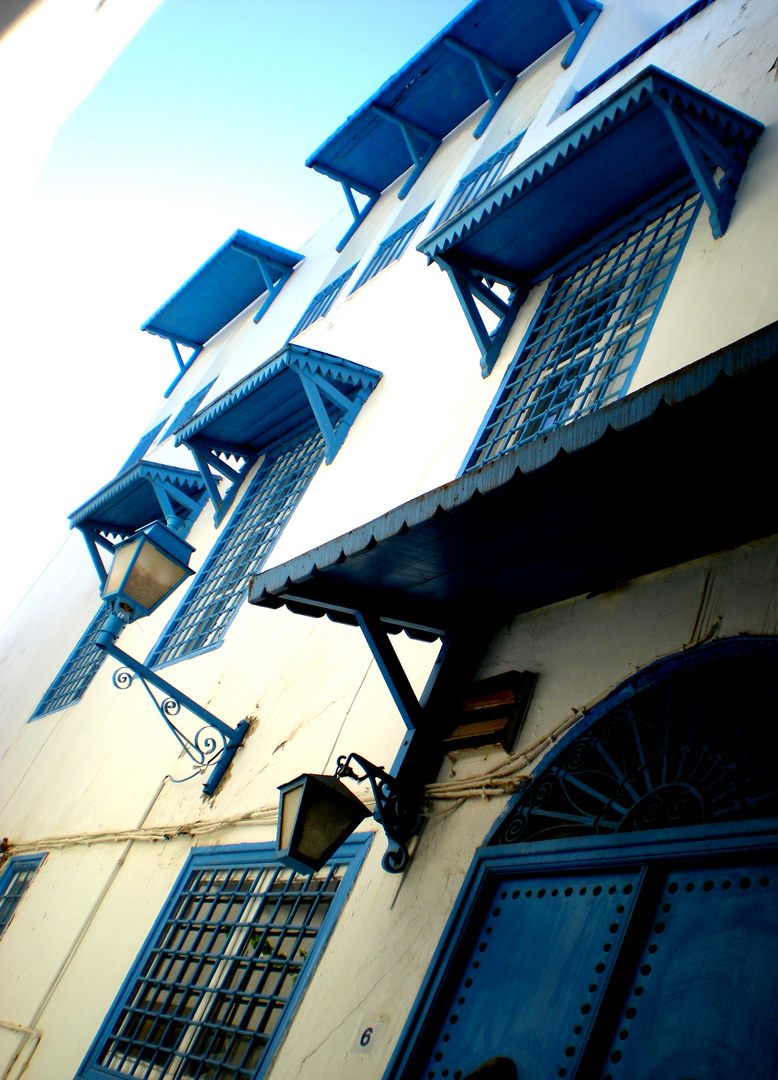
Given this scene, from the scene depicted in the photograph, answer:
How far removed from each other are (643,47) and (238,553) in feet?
18.6

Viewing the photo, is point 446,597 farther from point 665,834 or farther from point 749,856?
point 749,856

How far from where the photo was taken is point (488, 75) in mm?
10273

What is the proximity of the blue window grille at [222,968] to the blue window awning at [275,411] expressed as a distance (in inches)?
152

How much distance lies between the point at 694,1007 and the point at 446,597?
213cm

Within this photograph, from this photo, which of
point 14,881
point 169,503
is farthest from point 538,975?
point 169,503

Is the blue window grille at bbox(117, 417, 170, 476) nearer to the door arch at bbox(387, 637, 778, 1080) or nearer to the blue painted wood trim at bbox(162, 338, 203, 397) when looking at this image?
the blue painted wood trim at bbox(162, 338, 203, 397)

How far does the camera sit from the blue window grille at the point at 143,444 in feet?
47.1

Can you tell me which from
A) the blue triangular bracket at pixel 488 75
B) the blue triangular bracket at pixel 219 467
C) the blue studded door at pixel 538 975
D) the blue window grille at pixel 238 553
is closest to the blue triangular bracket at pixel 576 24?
the blue triangular bracket at pixel 488 75

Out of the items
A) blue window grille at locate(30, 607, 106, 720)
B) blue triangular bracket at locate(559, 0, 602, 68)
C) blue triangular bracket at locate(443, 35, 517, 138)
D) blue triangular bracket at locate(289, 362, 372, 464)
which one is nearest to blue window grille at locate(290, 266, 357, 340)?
blue triangular bracket at locate(443, 35, 517, 138)

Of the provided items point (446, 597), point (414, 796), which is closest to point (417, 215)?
point (446, 597)

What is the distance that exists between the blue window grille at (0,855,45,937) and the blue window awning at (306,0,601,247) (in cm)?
862

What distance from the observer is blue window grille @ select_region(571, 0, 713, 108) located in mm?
6926

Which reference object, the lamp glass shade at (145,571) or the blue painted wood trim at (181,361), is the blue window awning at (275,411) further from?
the blue painted wood trim at (181,361)

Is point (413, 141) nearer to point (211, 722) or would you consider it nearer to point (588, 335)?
point (588, 335)
